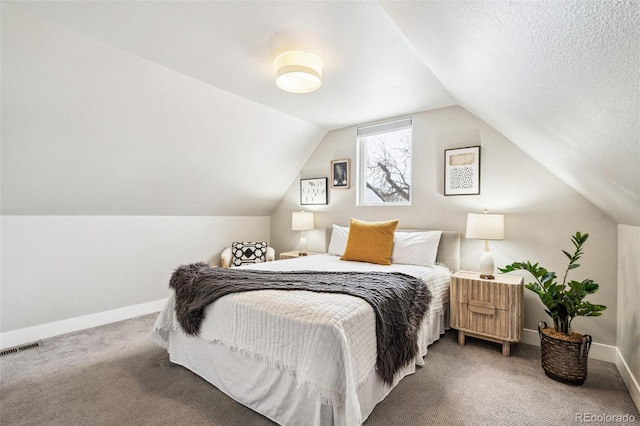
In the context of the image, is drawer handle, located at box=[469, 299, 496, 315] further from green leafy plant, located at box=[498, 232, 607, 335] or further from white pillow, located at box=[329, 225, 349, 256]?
white pillow, located at box=[329, 225, 349, 256]

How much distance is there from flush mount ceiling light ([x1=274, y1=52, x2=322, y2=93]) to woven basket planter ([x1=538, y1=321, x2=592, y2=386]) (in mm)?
2523

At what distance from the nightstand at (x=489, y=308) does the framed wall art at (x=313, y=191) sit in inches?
87.0

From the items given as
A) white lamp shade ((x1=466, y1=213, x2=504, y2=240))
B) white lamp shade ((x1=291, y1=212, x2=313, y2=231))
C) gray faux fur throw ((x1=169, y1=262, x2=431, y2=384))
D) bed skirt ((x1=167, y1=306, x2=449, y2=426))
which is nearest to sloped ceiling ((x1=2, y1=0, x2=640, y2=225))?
white lamp shade ((x1=466, y1=213, x2=504, y2=240))

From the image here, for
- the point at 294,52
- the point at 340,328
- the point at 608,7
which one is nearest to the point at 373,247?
the point at 340,328

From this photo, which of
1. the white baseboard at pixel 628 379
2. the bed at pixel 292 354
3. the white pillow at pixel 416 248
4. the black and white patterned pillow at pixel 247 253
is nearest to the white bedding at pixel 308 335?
the bed at pixel 292 354

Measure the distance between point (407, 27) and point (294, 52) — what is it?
782 millimetres

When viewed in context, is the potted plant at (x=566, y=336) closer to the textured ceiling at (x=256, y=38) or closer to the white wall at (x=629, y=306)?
the white wall at (x=629, y=306)

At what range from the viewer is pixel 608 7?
2.13 feet

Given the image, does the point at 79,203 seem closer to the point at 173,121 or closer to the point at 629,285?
the point at 173,121

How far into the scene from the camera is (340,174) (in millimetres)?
4262

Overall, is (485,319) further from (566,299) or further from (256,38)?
(256,38)

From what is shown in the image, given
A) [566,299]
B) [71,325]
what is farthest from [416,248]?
[71,325]

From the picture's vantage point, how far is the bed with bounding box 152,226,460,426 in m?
1.46

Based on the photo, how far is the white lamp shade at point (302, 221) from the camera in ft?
14.3
